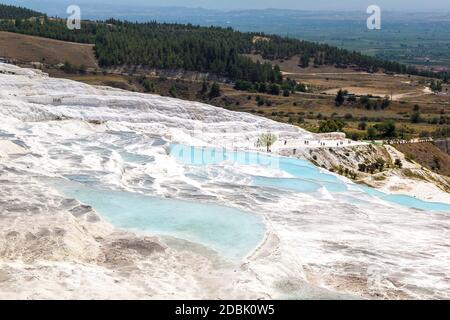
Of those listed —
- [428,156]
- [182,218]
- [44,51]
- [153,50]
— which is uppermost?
[153,50]

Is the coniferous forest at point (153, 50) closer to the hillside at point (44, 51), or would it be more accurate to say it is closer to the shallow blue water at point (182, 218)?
the hillside at point (44, 51)

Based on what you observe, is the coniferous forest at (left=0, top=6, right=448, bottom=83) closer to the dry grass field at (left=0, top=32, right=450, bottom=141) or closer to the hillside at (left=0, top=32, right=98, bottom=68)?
the hillside at (left=0, top=32, right=98, bottom=68)

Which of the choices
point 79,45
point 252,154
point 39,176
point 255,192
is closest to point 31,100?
point 252,154

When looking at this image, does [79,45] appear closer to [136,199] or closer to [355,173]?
[355,173]

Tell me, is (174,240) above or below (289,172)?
above

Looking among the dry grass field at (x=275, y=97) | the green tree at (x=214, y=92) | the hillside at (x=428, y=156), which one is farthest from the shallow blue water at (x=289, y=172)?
the green tree at (x=214, y=92)

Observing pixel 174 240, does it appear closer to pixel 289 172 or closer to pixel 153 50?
pixel 289 172

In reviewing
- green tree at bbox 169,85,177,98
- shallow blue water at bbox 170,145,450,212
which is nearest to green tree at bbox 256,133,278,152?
shallow blue water at bbox 170,145,450,212

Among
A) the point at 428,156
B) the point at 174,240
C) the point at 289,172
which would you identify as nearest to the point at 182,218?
the point at 174,240
